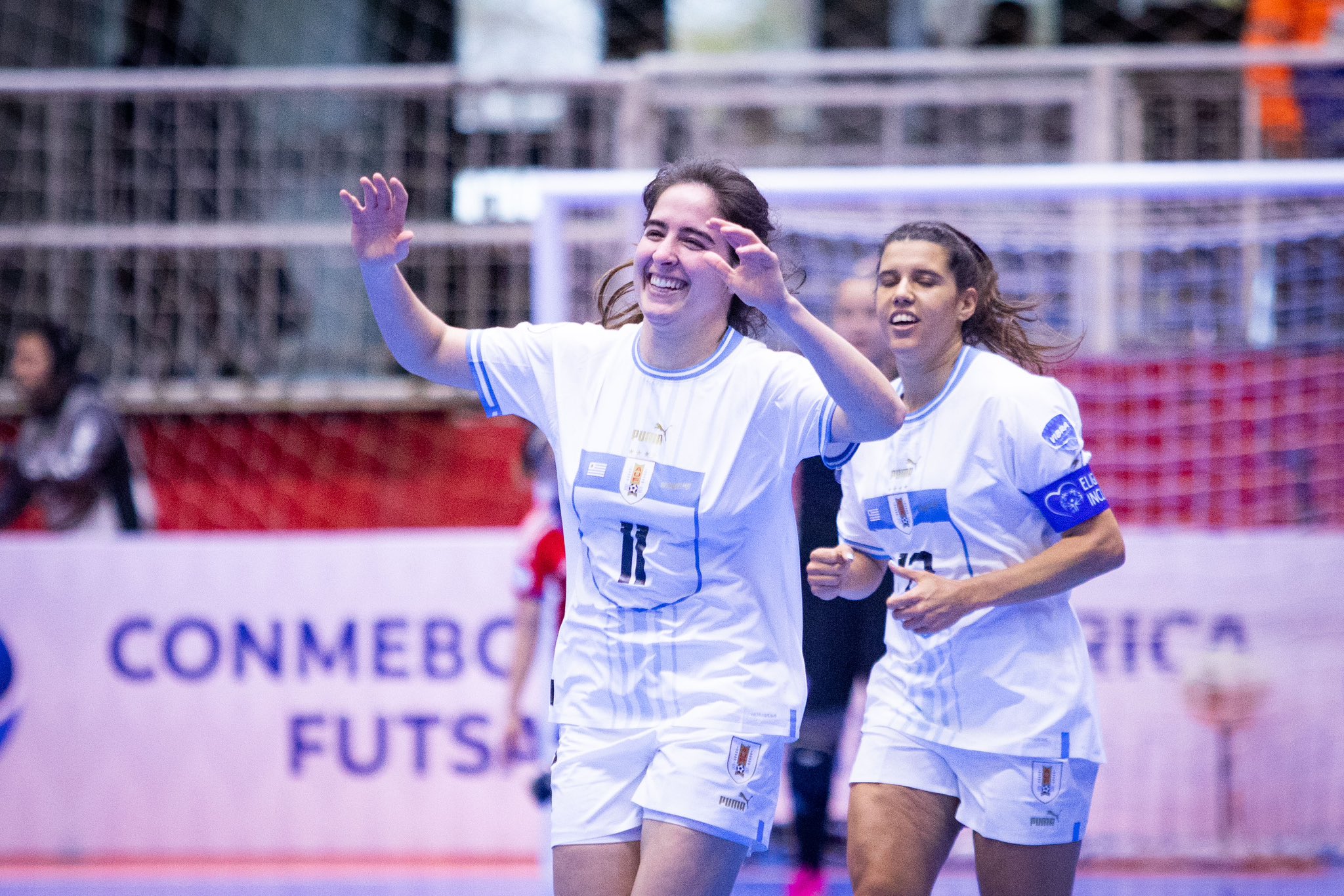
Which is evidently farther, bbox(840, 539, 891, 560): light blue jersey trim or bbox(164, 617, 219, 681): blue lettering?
bbox(164, 617, 219, 681): blue lettering

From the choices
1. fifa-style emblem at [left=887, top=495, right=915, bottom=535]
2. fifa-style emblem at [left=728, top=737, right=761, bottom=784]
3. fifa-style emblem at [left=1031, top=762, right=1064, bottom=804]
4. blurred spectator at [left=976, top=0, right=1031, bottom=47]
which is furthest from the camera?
blurred spectator at [left=976, top=0, right=1031, bottom=47]

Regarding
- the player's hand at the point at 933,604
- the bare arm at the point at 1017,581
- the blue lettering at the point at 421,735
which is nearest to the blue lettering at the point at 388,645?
the blue lettering at the point at 421,735

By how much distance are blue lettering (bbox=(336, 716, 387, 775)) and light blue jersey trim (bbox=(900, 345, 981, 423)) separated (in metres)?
3.54

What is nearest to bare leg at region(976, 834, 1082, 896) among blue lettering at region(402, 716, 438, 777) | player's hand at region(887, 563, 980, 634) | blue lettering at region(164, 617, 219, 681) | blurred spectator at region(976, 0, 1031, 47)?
player's hand at region(887, 563, 980, 634)

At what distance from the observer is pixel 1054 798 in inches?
110

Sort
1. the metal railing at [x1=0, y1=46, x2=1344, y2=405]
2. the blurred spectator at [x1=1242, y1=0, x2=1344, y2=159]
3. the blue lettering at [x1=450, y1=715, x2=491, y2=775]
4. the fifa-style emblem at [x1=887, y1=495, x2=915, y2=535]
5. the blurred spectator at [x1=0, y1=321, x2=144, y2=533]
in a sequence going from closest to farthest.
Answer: the fifa-style emblem at [x1=887, y1=495, x2=915, y2=535], the blue lettering at [x1=450, y1=715, x2=491, y2=775], the blurred spectator at [x1=0, y1=321, x2=144, y2=533], the blurred spectator at [x1=1242, y1=0, x2=1344, y2=159], the metal railing at [x1=0, y1=46, x2=1344, y2=405]

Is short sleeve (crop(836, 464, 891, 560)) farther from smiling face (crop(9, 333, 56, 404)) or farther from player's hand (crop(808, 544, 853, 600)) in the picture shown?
smiling face (crop(9, 333, 56, 404))

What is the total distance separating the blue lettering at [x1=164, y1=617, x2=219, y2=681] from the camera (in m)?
5.89

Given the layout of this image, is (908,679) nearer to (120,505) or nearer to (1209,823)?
(1209,823)

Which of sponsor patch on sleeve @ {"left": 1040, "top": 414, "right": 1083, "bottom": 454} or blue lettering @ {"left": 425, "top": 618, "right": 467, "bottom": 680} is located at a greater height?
sponsor patch on sleeve @ {"left": 1040, "top": 414, "right": 1083, "bottom": 454}

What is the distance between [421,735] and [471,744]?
22 centimetres

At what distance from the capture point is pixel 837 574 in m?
2.77

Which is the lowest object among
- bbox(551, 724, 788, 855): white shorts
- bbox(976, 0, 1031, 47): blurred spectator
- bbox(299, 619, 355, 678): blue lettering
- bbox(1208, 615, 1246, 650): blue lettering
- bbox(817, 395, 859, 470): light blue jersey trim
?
bbox(299, 619, 355, 678): blue lettering

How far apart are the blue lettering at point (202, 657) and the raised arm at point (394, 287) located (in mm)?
3585
